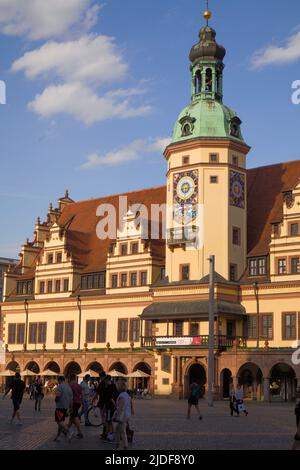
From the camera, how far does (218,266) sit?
190 ft

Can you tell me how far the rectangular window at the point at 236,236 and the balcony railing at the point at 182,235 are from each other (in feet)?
9.69

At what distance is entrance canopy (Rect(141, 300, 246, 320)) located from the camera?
55.0m

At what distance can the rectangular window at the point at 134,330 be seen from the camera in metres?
62.9

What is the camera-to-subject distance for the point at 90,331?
66812 mm

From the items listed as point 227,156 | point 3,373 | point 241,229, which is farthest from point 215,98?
point 3,373

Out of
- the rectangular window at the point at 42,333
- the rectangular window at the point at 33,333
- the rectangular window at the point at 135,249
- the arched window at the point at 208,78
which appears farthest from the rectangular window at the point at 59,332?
the arched window at the point at 208,78

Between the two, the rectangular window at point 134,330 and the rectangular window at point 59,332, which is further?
the rectangular window at point 59,332

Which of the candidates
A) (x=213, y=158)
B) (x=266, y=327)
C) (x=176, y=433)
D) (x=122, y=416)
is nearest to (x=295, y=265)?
(x=266, y=327)

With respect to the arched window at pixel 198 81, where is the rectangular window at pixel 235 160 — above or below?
below

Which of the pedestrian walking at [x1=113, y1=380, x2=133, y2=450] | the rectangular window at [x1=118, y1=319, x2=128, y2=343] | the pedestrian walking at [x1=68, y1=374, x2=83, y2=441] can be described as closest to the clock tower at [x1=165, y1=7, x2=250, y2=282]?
the rectangular window at [x1=118, y1=319, x2=128, y2=343]

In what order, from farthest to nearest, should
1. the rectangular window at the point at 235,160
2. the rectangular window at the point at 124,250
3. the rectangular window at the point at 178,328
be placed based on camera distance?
the rectangular window at the point at 124,250 → the rectangular window at the point at 235,160 → the rectangular window at the point at 178,328

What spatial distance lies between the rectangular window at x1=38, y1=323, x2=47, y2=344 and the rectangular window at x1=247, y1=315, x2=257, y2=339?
2165 centimetres

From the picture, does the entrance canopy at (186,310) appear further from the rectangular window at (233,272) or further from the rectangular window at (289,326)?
the rectangular window at (289,326)
